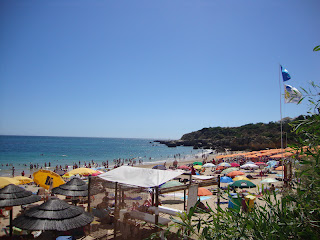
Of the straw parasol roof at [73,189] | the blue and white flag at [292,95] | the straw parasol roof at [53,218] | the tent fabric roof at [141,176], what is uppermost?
the blue and white flag at [292,95]

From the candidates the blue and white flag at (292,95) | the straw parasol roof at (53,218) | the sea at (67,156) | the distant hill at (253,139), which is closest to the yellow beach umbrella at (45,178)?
the straw parasol roof at (53,218)

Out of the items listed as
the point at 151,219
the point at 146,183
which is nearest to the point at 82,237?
the point at 151,219

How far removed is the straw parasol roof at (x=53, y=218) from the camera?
212 inches

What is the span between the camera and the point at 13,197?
755 cm

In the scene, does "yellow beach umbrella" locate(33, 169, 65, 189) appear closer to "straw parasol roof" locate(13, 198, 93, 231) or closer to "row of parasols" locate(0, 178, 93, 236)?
"row of parasols" locate(0, 178, 93, 236)

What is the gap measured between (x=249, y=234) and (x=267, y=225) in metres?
0.24

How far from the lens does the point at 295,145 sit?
10.3 feet

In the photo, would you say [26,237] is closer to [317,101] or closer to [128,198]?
[128,198]

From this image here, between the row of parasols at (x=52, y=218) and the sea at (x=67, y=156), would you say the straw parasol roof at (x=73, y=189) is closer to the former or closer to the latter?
the row of parasols at (x=52, y=218)

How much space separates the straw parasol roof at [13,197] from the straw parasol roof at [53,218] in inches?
75.4

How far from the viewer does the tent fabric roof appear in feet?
22.1

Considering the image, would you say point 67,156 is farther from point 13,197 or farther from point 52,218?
point 52,218

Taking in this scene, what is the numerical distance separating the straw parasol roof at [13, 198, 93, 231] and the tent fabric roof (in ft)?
5.10

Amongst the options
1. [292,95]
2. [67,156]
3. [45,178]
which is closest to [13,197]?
[45,178]
